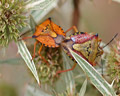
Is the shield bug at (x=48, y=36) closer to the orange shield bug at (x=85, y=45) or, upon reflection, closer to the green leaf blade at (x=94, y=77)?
the orange shield bug at (x=85, y=45)

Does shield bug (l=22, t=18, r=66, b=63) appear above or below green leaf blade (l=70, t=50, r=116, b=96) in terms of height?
above

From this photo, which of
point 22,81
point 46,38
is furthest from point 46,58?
→ point 22,81

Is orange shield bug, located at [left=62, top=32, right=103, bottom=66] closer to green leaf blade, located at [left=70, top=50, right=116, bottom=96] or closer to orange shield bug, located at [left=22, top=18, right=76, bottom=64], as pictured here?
orange shield bug, located at [left=22, top=18, right=76, bottom=64]

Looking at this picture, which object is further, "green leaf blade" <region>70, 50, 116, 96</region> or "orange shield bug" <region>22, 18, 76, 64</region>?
"orange shield bug" <region>22, 18, 76, 64</region>

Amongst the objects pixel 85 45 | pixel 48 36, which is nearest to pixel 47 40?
pixel 48 36

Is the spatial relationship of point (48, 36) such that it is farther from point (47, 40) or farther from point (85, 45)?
point (85, 45)

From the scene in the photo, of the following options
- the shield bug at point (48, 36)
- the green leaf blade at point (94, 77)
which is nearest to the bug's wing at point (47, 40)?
the shield bug at point (48, 36)

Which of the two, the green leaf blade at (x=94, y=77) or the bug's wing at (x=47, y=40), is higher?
the bug's wing at (x=47, y=40)

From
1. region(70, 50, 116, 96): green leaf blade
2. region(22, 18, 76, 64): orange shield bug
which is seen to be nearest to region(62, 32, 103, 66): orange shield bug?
region(22, 18, 76, 64): orange shield bug
